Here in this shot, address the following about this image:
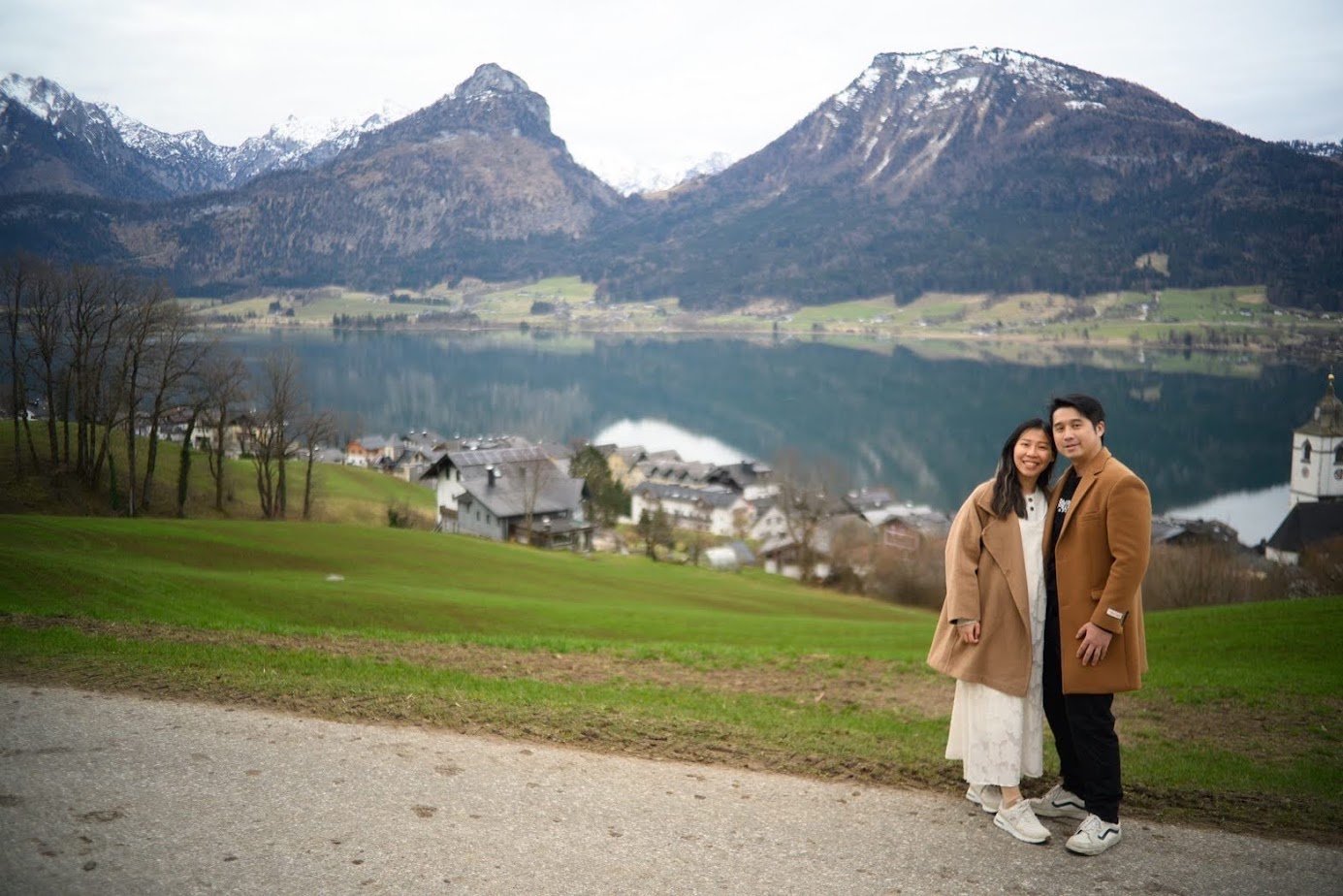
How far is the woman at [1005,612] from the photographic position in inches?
263

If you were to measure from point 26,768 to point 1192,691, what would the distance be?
1310cm

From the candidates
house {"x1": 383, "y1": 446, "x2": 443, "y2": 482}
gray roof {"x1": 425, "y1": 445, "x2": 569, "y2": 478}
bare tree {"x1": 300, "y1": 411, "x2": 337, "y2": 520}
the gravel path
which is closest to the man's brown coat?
the gravel path

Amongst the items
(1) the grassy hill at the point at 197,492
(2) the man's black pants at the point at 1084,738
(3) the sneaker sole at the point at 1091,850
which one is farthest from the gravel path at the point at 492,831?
(1) the grassy hill at the point at 197,492

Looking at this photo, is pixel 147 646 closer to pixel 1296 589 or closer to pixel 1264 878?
pixel 1264 878

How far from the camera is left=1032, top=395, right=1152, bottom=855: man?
6270mm

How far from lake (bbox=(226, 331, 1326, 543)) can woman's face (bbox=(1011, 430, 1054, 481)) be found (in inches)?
3251

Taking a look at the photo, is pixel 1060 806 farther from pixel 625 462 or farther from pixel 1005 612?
pixel 625 462

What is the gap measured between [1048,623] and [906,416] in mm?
145181

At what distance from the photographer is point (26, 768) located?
23.0ft

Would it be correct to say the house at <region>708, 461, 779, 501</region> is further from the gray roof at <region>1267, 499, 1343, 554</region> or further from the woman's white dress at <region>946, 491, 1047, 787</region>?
the woman's white dress at <region>946, 491, 1047, 787</region>

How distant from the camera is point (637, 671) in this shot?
1361 cm

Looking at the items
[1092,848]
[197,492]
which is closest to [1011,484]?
[1092,848]

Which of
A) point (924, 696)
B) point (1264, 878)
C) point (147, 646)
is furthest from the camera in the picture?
point (924, 696)

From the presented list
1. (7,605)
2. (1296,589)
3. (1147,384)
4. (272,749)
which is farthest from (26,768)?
(1147,384)
